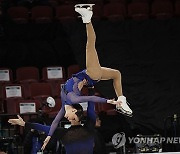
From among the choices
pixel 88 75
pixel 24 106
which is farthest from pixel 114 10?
pixel 88 75

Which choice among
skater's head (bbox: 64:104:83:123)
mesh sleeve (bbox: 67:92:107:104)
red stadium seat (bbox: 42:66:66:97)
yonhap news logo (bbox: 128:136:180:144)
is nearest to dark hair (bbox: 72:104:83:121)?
skater's head (bbox: 64:104:83:123)

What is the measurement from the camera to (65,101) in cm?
644

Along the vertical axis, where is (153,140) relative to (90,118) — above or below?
below

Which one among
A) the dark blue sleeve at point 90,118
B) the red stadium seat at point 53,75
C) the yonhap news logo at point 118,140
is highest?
the red stadium seat at point 53,75

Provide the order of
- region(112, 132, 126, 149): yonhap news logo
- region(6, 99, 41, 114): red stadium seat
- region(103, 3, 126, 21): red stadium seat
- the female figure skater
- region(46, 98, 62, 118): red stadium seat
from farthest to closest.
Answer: region(103, 3, 126, 21): red stadium seat
region(6, 99, 41, 114): red stadium seat
region(46, 98, 62, 118): red stadium seat
region(112, 132, 126, 149): yonhap news logo
the female figure skater

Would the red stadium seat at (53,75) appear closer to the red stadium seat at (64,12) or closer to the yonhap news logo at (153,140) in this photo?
the red stadium seat at (64,12)

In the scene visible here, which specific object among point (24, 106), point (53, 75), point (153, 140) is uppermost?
point (53, 75)

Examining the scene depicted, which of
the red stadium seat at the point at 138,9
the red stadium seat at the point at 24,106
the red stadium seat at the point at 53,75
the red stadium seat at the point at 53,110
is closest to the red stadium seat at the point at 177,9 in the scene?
the red stadium seat at the point at 138,9

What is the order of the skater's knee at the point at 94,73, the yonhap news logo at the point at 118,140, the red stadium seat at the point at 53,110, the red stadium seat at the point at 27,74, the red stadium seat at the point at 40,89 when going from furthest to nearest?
the red stadium seat at the point at 27,74 → the red stadium seat at the point at 40,89 → the red stadium seat at the point at 53,110 → the yonhap news logo at the point at 118,140 → the skater's knee at the point at 94,73

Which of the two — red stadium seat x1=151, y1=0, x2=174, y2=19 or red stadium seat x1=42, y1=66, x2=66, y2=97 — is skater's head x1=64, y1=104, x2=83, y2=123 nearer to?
red stadium seat x1=42, y1=66, x2=66, y2=97

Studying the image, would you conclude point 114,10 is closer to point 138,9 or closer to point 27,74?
→ point 138,9

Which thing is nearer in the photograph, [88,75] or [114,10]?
[88,75]

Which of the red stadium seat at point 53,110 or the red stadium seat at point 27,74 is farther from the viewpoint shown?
the red stadium seat at point 27,74

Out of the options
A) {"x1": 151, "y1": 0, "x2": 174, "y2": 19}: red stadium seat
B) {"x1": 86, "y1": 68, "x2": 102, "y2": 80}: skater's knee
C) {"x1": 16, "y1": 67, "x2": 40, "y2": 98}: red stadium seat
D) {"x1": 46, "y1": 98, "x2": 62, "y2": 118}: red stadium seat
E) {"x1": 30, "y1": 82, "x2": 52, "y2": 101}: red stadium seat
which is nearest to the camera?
{"x1": 86, "y1": 68, "x2": 102, "y2": 80}: skater's knee
